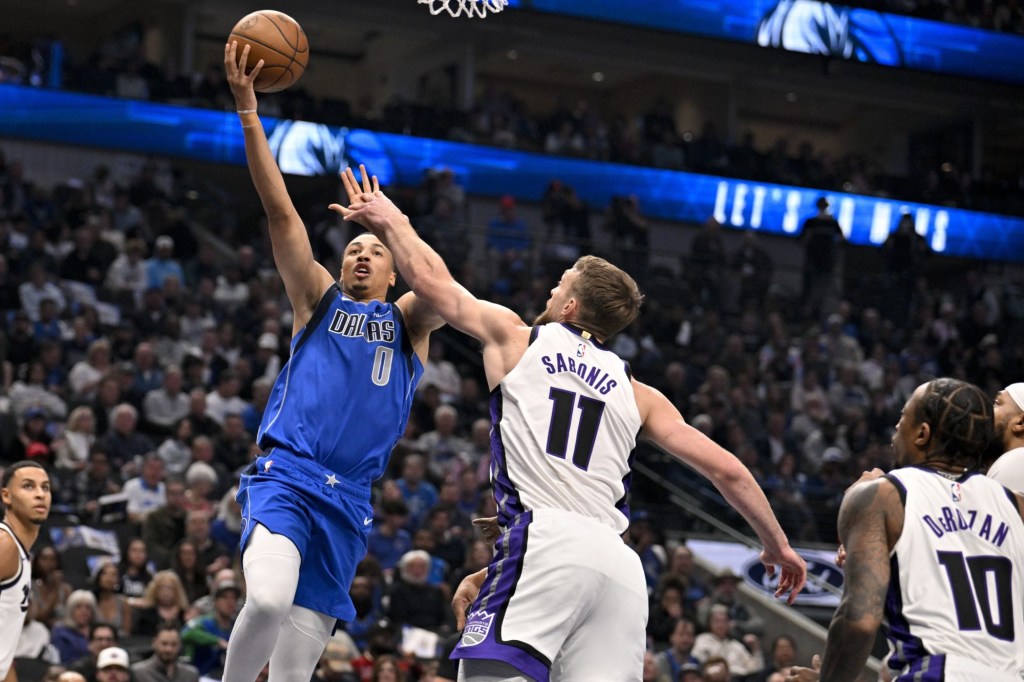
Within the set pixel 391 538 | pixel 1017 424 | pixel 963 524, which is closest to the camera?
pixel 963 524

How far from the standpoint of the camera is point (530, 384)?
5465mm

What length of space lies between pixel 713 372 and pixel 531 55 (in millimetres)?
14861

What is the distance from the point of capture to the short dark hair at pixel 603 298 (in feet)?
18.6

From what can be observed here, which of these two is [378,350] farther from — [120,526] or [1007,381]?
[1007,381]

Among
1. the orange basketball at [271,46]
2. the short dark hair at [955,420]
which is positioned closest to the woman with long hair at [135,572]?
the orange basketball at [271,46]

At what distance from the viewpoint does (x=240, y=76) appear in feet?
21.5

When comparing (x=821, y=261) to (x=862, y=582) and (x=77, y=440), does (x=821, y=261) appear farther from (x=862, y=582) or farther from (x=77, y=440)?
(x=862, y=582)

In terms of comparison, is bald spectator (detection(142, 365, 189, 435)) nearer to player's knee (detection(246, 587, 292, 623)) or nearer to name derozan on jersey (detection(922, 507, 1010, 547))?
player's knee (detection(246, 587, 292, 623))

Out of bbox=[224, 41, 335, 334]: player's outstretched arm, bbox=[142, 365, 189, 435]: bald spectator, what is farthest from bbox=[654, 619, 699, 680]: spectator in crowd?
bbox=[224, 41, 335, 334]: player's outstretched arm

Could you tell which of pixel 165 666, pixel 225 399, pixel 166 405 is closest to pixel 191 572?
pixel 165 666

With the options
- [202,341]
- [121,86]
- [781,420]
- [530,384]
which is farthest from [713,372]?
[530,384]

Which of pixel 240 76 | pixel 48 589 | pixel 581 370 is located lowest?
pixel 48 589

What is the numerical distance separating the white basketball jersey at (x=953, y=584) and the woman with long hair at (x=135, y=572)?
9556mm

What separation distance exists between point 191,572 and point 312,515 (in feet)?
24.2
